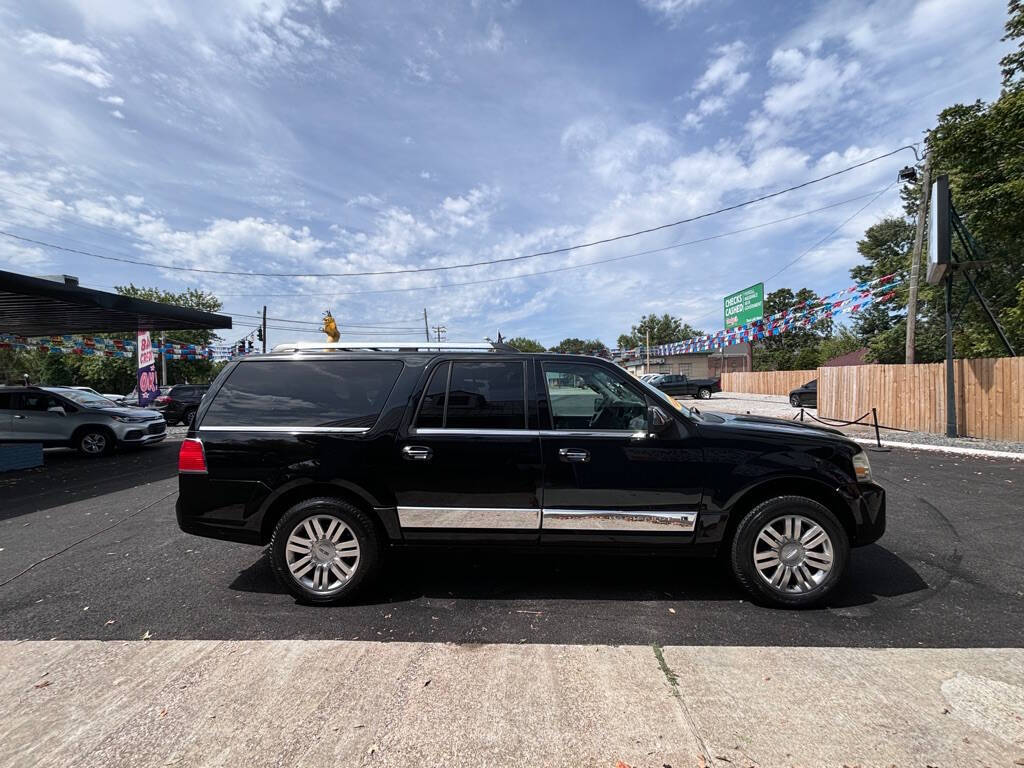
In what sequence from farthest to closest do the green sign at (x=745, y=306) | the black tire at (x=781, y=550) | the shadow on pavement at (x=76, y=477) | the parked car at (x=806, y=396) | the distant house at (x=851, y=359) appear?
1. the distant house at (x=851, y=359)
2. the green sign at (x=745, y=306)
3. the parked car at (x=806, y=396)
4. the shadow on pavement at (x=76, y=477)
5. the black tire at (x=781, y=550)

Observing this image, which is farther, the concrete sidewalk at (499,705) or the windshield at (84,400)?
the windshield at (84,400)

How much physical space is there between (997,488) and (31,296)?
17.6 meters

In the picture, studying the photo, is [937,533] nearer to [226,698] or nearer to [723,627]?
[723,627]

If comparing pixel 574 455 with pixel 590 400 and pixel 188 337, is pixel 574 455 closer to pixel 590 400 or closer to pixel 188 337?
pixel 590 400

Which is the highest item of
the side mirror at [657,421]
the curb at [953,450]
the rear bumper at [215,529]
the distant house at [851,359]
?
the distant house at [851,359]

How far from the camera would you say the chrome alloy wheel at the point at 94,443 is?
418 inches

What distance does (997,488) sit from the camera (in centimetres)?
647

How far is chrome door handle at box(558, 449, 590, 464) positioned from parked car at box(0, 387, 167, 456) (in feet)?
38.7

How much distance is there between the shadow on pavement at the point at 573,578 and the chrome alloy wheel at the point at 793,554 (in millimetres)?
263

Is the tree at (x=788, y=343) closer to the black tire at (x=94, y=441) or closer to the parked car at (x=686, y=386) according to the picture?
the parked car at (x=686, y=386)

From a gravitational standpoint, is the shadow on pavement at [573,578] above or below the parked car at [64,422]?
below

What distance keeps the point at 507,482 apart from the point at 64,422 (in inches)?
479

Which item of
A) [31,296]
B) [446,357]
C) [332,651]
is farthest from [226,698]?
[31,296]

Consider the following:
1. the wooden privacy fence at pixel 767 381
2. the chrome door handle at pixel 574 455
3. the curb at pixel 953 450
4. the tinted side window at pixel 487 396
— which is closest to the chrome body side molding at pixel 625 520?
the chrome door handle at pixel 574 455
